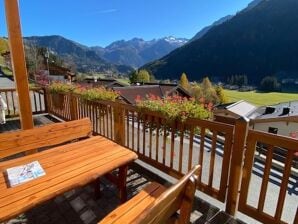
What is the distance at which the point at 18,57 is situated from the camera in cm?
306

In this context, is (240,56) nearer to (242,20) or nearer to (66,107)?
(242,20)

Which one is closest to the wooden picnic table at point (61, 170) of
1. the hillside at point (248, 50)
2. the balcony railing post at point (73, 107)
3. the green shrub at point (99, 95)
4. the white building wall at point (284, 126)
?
the green shrub at point (99, 95)

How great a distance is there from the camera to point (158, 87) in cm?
2884

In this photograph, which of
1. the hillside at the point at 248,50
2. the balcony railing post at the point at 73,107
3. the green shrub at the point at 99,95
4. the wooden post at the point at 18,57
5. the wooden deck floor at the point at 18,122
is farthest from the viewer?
the hillside at the point at 248,50

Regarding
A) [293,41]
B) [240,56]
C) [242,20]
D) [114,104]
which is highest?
[242,20]

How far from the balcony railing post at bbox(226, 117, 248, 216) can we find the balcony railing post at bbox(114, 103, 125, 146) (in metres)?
1.91

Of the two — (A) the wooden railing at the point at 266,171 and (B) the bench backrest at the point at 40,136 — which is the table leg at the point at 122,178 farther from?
(A) the wooden railing at the point at 266,171

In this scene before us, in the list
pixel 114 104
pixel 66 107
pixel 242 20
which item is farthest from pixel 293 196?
pixel 242 20

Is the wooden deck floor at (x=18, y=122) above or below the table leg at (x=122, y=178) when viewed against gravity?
below

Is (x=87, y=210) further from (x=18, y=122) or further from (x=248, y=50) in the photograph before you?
(x=248, y=50)

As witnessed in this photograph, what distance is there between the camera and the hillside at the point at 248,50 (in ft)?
348

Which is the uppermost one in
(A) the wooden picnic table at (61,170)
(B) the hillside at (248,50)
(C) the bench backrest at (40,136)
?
(B) the hillside at (248,50)

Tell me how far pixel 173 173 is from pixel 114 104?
1500 millimetres

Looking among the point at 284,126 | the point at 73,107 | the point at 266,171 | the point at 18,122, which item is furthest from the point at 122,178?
the point at 284,126
